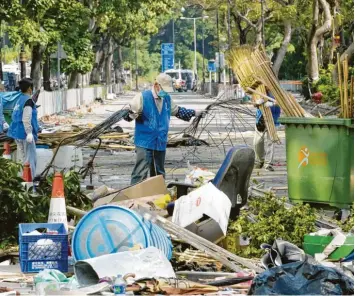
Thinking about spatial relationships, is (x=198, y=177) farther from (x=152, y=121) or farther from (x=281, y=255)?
(x=281, y=255)

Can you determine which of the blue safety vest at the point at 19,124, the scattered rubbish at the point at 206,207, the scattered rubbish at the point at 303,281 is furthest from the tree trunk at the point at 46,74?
the scattered rubbish at the point at 303,281

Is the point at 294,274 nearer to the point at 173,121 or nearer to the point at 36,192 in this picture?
the point at 36,192

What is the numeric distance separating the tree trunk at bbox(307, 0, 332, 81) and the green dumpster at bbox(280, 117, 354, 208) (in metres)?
38.9

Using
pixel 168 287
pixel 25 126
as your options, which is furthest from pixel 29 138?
pixel 168 287

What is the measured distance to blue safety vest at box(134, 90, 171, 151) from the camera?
1577 centimetres

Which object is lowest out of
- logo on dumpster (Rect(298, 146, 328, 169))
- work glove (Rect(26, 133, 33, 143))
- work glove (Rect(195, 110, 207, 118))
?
work glove (Rect(26, 133, 33, 143))

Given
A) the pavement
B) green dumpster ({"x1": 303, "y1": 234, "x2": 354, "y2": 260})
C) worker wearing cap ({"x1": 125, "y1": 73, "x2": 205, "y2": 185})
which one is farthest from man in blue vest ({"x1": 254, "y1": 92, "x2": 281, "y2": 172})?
green dumpster ({"x1": 303, "y1": 234, "x2": 354, "y2": 260})

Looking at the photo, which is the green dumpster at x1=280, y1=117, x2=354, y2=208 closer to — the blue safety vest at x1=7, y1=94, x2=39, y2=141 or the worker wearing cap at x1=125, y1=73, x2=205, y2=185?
the worker wearing cap at x1=125, y1=73, x2=205, y2=185

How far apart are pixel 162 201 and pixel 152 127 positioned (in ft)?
7.77

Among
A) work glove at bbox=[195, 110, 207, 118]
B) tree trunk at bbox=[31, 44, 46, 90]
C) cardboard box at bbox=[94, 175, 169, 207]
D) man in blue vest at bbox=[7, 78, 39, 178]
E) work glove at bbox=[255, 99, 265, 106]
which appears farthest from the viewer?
tree trunk at bbox=[31, 44, 46, 90]

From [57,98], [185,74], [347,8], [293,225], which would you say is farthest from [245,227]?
[185,74]

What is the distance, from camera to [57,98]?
2087 inches

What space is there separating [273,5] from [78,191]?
5687 centimetres

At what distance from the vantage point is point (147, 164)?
1598cm
